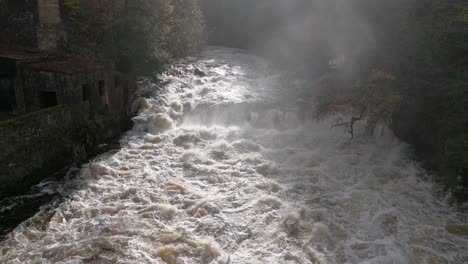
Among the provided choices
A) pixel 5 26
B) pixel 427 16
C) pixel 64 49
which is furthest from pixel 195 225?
pixel 5 26

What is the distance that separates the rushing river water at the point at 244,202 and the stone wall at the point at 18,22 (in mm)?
6897

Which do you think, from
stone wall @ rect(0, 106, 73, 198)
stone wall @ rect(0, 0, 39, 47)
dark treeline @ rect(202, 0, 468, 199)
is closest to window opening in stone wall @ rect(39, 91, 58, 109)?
stone wall @ rect(0, 106, 73, 198)

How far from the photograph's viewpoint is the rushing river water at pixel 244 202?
8.02 metres

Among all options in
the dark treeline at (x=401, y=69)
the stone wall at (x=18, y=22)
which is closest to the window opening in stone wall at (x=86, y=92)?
the stone wall at (x=18, y=22)

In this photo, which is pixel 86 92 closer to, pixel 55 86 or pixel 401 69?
pixel 55 86

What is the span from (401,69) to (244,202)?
824cm

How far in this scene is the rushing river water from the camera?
8016mm

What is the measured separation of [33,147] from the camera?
10492mm

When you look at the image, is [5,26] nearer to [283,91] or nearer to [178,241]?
[283,91]

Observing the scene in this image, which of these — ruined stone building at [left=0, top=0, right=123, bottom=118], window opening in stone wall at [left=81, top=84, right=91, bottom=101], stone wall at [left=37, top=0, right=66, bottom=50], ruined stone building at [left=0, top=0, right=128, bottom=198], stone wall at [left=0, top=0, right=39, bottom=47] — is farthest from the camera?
stone wall at [left=0, top=0, right=39, bottom=47]

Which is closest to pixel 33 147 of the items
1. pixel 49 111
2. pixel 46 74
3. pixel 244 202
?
pixel 49 111

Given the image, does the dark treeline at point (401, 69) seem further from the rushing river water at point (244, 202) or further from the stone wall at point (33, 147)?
the stone wall at point (33, 147)

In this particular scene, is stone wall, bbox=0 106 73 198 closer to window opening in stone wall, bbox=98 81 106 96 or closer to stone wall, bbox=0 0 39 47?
window opening in stone wall, bbox=98 81 106 96

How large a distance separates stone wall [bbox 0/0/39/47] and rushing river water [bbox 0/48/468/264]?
6897 mm
